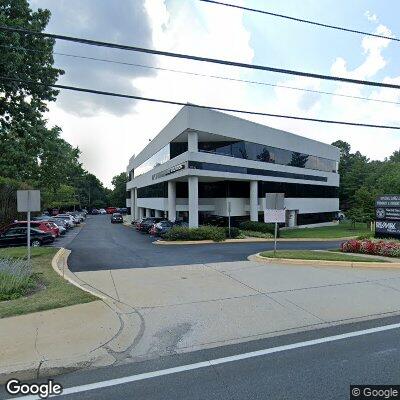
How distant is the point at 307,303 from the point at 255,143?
90.6 ft

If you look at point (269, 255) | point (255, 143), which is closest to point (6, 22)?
point (269, 255)

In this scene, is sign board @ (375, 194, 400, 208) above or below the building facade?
below

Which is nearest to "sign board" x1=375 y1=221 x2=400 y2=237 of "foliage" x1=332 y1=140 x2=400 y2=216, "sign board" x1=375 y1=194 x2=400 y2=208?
"sign board" x1=375 y1=194 x2=400 y2=208

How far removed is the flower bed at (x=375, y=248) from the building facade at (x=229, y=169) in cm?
936

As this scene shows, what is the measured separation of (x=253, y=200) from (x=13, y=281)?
27.3m

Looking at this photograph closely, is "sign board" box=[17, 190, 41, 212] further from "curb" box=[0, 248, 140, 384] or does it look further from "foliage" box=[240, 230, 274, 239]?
Result: "foliage" box=[240, 230, 274, 239]

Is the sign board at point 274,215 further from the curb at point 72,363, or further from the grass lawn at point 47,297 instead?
the curb at point 72,363

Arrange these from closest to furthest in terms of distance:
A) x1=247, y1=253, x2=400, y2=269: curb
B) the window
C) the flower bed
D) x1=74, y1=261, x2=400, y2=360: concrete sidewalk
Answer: x1=74, y1=261, x2=400, y2=360: concrete sidewalk → x1=247, y1=253, x2=400, y2=269: curb → the flower bed → the window

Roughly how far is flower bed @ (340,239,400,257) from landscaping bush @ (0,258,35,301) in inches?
499

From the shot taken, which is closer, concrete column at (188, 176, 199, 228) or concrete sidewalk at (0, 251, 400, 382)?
concrete sidewalk at (0, 251, 400, 382)

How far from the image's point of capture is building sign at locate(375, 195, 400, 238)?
17781 mm

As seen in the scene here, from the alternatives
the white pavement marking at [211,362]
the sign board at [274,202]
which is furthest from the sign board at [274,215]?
the white pavement marking at [211,362]

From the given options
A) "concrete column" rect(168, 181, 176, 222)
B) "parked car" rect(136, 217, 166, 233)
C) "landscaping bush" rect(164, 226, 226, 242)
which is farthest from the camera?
"concrete column" rect(168, 181, 176, 222)

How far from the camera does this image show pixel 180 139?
3319 centimetres
